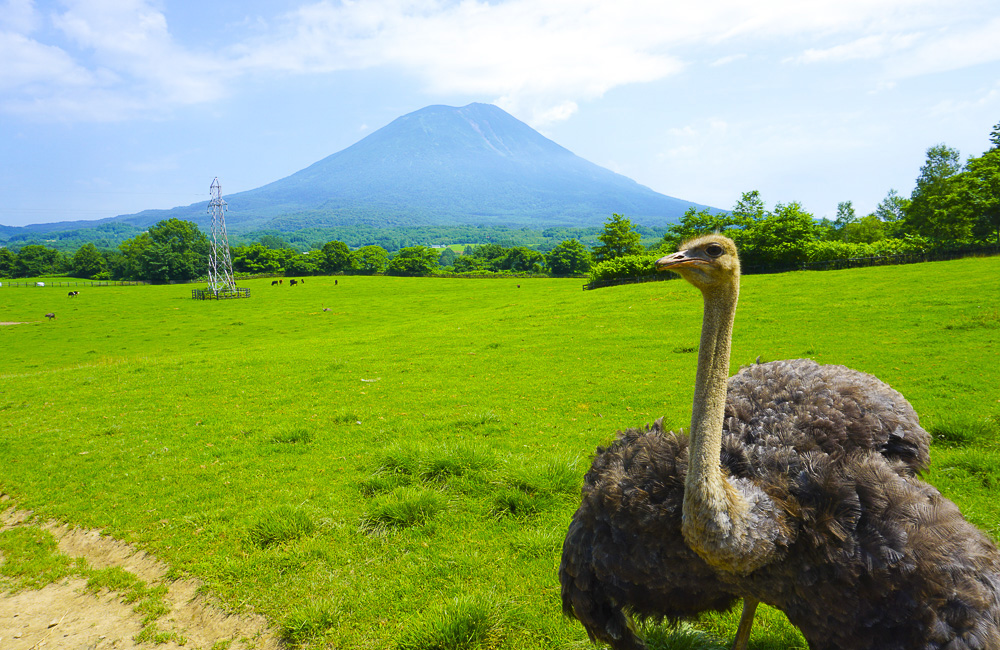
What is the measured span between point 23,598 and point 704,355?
713cm

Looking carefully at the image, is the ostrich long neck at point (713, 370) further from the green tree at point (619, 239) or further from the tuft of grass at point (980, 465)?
the green tree at point (619, 239)

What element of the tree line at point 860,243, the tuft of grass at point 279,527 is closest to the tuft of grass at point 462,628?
the tuft of grass at point 279,527

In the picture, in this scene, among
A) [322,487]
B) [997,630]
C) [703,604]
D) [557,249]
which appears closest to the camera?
[997,630]

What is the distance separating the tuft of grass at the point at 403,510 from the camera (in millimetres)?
6176

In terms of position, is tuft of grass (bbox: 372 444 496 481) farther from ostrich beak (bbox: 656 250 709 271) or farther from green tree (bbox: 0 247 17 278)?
green tree (bbox: 0 247 17 278)

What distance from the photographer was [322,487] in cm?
725

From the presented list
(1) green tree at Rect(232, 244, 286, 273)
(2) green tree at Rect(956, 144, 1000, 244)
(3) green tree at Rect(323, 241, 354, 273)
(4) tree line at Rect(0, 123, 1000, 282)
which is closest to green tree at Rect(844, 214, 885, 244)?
(4) tree line at Rect(0, 123, 1000, 282)

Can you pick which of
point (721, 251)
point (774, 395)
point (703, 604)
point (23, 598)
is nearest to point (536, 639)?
point (703, 604)

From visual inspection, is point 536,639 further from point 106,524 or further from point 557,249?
point 557,249

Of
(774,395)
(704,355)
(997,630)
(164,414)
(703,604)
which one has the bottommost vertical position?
(164,414)

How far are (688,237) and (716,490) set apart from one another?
59.7 inches

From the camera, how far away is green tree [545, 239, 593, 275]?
95.3 m

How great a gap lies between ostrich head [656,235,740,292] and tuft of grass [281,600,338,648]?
4231 mm

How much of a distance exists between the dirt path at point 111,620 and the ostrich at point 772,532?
3134 millimetres
